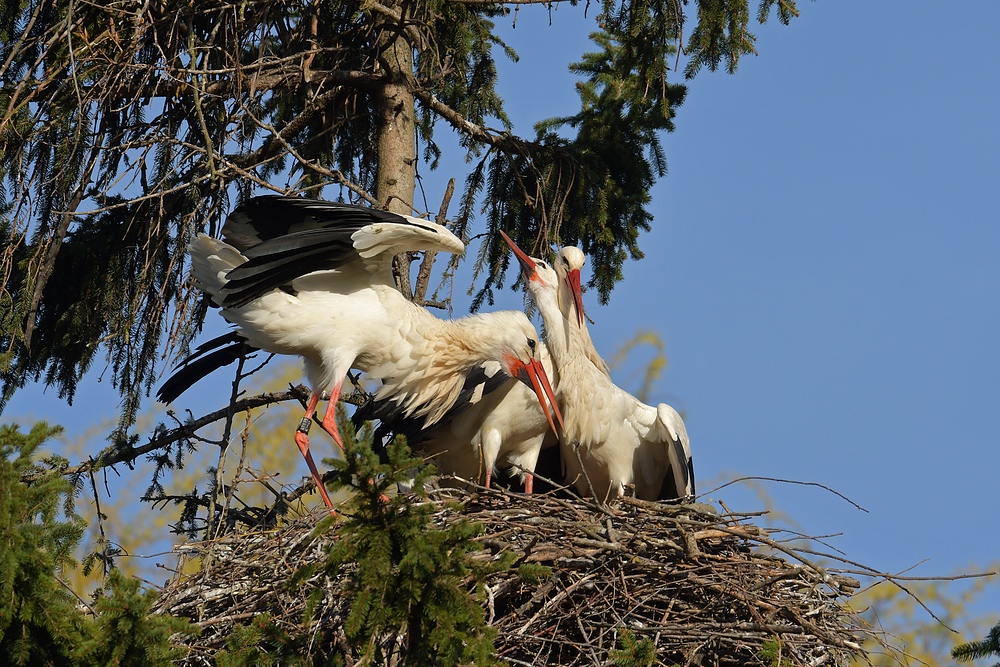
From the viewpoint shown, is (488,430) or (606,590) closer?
(606,590)

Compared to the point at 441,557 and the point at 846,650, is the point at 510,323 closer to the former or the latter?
the point at 846,650

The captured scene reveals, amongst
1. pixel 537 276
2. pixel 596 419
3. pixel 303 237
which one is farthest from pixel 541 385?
pixel 303 237

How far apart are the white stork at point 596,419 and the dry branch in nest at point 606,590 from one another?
4.01ft

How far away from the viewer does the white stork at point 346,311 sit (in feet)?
20.5

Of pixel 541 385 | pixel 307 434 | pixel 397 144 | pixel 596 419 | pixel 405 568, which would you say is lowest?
pixel 405 568

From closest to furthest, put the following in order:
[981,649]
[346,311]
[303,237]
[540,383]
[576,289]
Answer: [981,649]
[303,237]
[346,311]
[540,383]
[576,289]

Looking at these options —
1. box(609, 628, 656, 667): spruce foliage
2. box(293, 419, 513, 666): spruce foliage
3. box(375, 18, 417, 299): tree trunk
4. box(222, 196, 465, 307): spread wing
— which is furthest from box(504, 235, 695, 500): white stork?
box(293, 419, 513, 666): spruce foliage

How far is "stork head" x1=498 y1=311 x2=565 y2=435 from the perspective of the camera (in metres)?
6.84

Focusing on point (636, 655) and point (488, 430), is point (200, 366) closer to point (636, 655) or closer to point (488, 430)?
point (488, 430)

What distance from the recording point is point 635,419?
696cm

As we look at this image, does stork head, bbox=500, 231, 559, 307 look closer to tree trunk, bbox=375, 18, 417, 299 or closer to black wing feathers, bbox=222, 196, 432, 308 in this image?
tree trunk, bbox=375, 18, 417, 299

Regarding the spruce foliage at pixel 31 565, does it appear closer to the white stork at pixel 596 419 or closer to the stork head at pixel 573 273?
the white stork at pixel 596 419

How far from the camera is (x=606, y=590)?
16.6 ft

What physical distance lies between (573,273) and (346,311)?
1.48 meters
